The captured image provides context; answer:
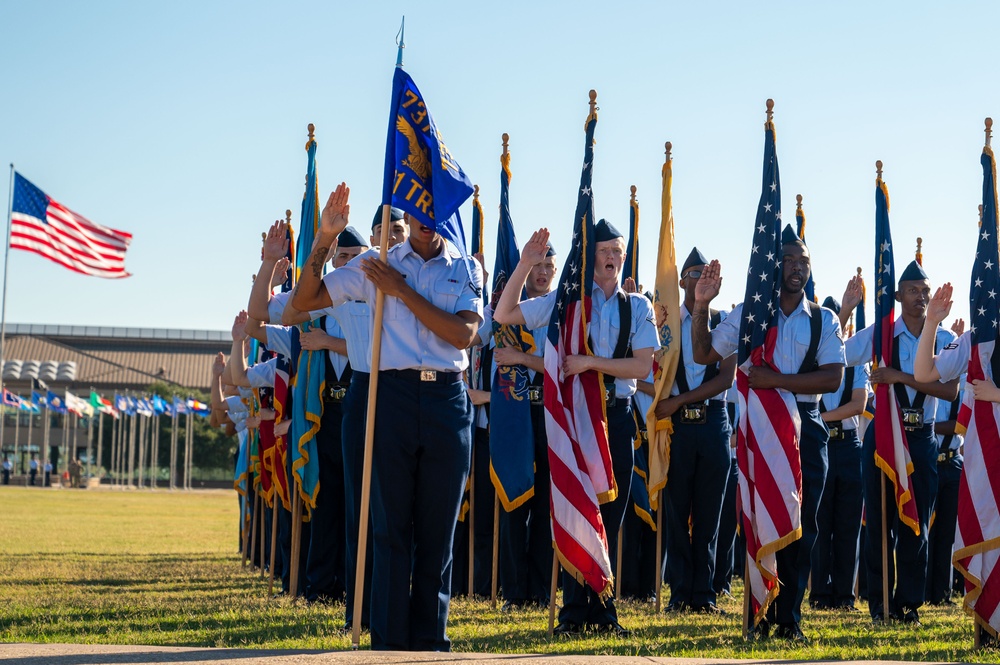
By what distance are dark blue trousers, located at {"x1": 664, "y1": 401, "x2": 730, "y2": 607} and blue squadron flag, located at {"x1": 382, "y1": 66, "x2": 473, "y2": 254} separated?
4040 millimetres

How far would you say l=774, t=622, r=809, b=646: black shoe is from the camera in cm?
842

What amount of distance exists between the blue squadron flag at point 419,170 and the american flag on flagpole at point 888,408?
4580 millimetres

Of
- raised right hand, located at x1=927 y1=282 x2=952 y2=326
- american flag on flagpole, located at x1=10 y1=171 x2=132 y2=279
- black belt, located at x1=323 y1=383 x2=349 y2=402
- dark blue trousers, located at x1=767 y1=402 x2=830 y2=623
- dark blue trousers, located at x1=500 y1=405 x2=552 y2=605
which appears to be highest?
american flag on flagpole, located at x1=10 y1=171 x2=132 y2=279

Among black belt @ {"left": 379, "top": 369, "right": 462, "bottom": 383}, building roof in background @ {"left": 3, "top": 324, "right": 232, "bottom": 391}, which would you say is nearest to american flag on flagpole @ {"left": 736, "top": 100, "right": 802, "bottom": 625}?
black belt @ {"left": 379, "top": 369, "right": 462, "bottom": 383}

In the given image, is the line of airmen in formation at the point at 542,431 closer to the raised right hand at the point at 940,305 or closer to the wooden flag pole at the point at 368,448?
the wooden flag pole at the point at 368,448

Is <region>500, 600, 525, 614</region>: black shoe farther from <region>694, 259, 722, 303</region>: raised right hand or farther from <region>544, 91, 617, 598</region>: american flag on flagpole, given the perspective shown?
<region>694, 259, 722, 303</region>: raised right hand

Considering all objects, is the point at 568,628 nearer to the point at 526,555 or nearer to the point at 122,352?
the point at 526,555

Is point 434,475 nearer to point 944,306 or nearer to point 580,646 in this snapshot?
point 580,646

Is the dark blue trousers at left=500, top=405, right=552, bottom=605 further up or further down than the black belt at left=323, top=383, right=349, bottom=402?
further down

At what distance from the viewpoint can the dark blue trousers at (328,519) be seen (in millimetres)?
10344

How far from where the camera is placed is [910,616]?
10.2m

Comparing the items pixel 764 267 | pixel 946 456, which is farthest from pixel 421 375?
pixel 946 456

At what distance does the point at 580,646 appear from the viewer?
7559mm

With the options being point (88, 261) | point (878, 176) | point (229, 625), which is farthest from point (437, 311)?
point (88, 261)
